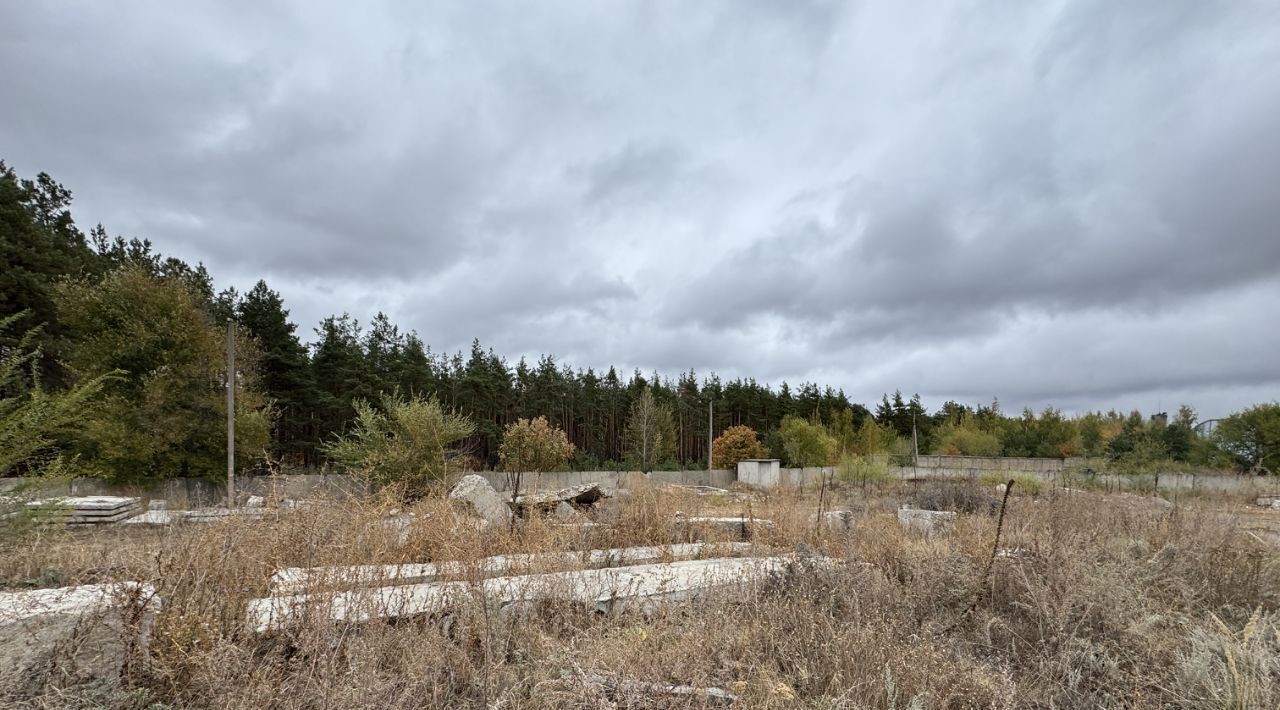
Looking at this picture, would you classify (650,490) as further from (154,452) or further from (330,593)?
(154,452)

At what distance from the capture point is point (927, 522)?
8578 mm

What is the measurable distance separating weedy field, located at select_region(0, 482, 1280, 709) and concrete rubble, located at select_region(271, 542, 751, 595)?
126 millimetres

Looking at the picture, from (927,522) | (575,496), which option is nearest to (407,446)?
(575,496)

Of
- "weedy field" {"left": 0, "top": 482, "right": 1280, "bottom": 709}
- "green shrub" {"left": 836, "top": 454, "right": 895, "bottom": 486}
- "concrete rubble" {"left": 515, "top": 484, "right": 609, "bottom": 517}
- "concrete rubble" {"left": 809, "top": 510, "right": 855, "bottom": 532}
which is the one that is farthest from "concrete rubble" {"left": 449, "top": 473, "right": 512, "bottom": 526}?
"green shrub" {"left": 836, "top": 454, "right": 895, "bottom": 486}

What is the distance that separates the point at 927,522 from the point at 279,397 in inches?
1215

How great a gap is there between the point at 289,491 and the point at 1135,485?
19.3 m

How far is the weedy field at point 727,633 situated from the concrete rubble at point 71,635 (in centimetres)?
6

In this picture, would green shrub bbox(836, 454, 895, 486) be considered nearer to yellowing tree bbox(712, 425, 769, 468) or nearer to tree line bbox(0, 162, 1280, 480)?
tree line bbox(0, 162, 1280, 480)

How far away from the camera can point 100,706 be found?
2.72 meters

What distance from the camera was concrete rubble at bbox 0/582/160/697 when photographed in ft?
9.03

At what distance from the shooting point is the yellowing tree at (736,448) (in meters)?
33.5

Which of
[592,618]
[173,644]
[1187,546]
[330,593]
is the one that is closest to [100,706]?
[173,644]

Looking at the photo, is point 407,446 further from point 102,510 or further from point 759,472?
point 759,472

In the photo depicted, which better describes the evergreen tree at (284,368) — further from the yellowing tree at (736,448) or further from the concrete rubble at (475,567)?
the concrete rubble at (475,567)
